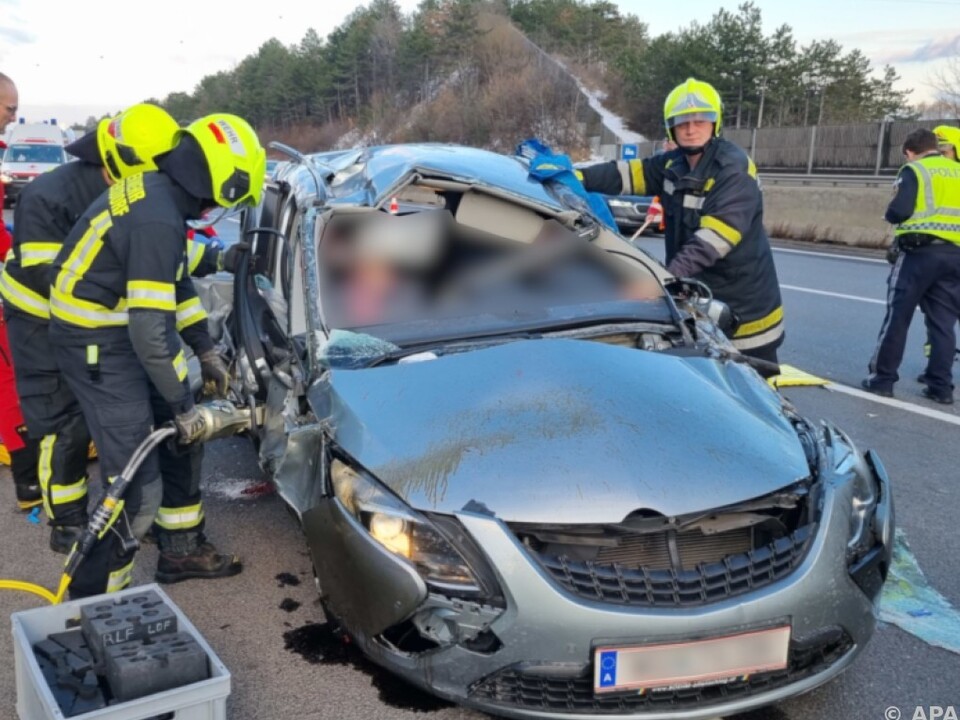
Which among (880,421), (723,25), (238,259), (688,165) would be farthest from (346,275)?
(723,25)

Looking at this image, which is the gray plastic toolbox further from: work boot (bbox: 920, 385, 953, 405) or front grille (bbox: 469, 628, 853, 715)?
work boot (bbox: 920, 385, 953, 405)

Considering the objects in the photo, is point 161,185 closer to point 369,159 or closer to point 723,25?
point 369,159

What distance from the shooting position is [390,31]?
6669 cm

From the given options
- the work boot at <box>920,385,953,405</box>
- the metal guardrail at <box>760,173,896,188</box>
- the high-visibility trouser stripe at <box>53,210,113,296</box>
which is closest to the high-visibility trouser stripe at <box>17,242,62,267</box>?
the high-visibility trouser stripe at <box>53,210,113,296</box>

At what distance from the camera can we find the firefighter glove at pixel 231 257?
4.29 m

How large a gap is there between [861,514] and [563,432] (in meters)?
0.88

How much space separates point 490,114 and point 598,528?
50356 mm

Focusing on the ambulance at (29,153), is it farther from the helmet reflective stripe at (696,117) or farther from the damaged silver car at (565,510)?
the damaged silver car at (565,510)

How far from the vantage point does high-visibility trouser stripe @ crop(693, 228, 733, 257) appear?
4273 millimetres

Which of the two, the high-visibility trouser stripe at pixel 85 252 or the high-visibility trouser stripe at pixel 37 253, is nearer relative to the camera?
the high-visibility trouser stripe at pixel 85 252

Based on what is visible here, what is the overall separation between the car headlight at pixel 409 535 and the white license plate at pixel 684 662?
377 mm

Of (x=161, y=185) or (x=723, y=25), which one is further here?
(x=723, y=25)

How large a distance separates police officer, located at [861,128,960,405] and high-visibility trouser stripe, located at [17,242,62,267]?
5073 mm

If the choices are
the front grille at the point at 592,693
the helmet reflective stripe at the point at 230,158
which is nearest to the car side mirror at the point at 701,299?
the front grille at the point at 592,693
